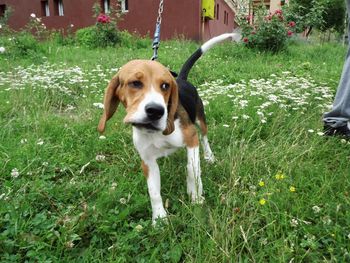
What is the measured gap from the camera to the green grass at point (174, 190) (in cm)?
196

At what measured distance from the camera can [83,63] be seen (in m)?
7.16

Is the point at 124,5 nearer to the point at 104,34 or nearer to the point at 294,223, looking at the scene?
the point at 104,34

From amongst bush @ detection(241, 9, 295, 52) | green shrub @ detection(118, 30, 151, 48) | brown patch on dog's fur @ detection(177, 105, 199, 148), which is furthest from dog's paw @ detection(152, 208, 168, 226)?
green shrub @ detection(118, 30, 151, 48)

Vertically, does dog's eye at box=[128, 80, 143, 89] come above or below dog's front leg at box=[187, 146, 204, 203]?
above

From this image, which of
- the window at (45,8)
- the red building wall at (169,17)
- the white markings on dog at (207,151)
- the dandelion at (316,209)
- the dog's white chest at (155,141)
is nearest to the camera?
the dandelion at (316,209)

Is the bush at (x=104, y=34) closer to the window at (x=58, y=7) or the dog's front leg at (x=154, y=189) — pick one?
the window at (x=58, y=7)

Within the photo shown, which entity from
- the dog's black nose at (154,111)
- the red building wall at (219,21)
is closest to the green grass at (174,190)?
the dog's black nose at (154,111)

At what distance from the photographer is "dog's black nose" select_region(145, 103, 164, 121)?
6.46 feet

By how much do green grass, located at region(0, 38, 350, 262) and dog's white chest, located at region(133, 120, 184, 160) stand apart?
1.03 ft

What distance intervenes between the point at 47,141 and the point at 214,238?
196 centimetres

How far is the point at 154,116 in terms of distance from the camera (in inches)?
78.7

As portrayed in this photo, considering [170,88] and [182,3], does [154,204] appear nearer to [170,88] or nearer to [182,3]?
[170,88]

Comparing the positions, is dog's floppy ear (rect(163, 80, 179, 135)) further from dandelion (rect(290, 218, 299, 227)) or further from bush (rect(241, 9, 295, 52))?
bush (rect(241, 9, 295, 52))

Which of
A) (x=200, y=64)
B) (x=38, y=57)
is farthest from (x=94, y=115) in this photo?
(x=38, y=57)
